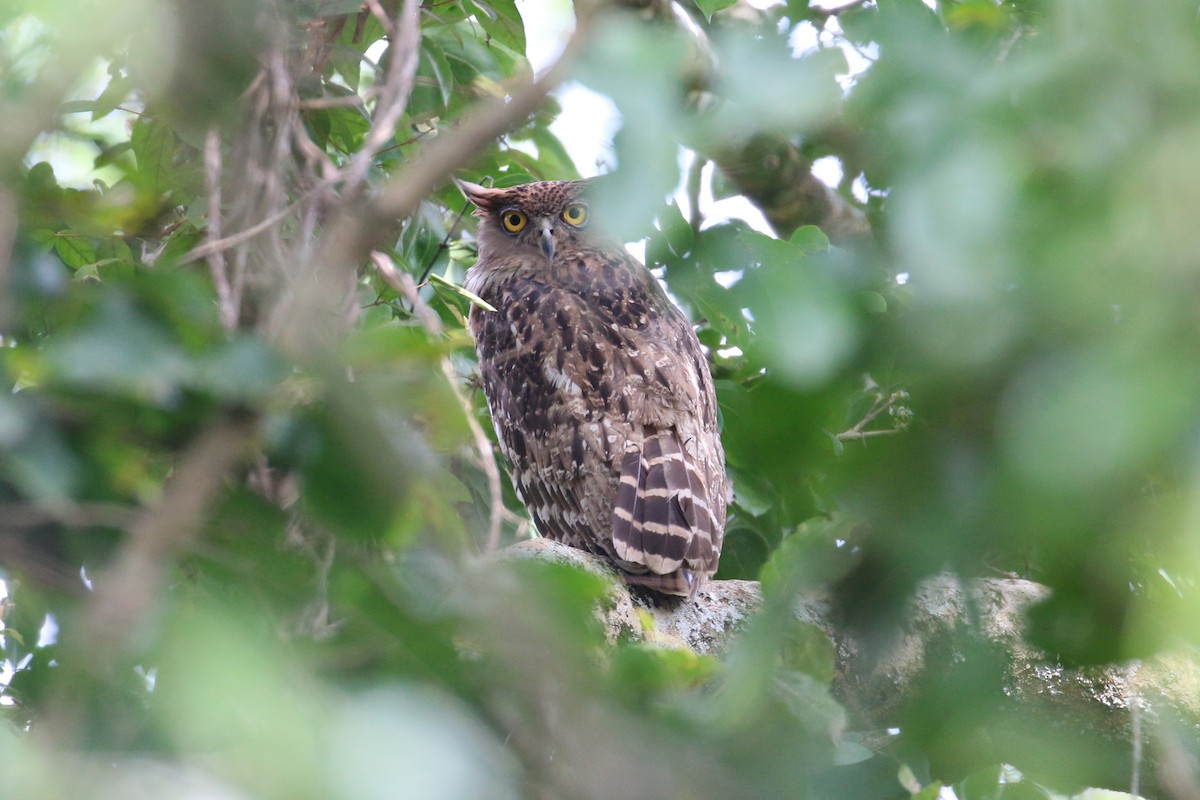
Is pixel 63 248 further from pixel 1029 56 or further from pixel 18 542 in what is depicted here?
pixel 1029 56

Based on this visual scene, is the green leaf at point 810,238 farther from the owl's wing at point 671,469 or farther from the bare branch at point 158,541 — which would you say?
the owl's wing at point 671,469

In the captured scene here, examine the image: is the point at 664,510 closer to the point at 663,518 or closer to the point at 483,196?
the point at 663,518

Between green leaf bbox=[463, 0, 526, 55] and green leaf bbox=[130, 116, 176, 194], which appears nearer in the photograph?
green leaf bbox=[130, 116, 176, 194]

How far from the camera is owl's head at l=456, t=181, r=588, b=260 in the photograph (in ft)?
13.2

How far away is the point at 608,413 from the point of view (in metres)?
3.21

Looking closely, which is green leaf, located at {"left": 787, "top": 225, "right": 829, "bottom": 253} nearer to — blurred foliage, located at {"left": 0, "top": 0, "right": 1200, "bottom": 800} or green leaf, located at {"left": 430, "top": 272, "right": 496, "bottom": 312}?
blurred foliage, located at {"left": 0, "top": 0, "right": 1200, "bottom": 800}

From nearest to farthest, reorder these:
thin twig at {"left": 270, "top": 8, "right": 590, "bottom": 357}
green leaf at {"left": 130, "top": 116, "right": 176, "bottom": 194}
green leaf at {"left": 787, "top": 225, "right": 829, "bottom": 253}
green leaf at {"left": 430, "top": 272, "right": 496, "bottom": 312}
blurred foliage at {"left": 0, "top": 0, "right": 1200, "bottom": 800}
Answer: blurred foliage at {"left": 0, "top": 0, "right": 1200, "bottom": 800} < thin twig at {"left": 270, "top": 8, "right": 590, "bottom": 357} < green leaf at {"left": 787, "top": 225, "right": 829, "bottom": 253} < green leaf at {"left": 130, "top": 116, "right": 176, "bottom": 194} < green leaf at {"left": 430, "top": 272, "right": 496, "bottom": 312}

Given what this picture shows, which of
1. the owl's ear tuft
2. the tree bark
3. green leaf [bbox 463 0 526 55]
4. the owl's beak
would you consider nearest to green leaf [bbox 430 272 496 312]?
the tree bark

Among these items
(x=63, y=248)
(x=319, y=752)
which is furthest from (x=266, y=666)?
(x=63, y=248)

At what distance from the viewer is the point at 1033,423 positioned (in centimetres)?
53

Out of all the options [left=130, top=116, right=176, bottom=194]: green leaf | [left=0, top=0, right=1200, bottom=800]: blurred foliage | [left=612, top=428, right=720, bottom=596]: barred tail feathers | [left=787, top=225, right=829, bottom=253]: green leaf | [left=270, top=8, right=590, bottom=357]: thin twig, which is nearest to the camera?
[left=0, top=0, right=1200, bottom=800]: blurred foliage

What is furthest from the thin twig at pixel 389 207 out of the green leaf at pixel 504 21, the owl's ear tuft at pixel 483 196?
the owl's ear tuft at pixel 483 196

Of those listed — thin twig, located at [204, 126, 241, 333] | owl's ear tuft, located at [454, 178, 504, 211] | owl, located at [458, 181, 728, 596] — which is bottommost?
owl, located at [458, 181, 728, 596]

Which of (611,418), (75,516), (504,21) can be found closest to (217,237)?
(75,516)
